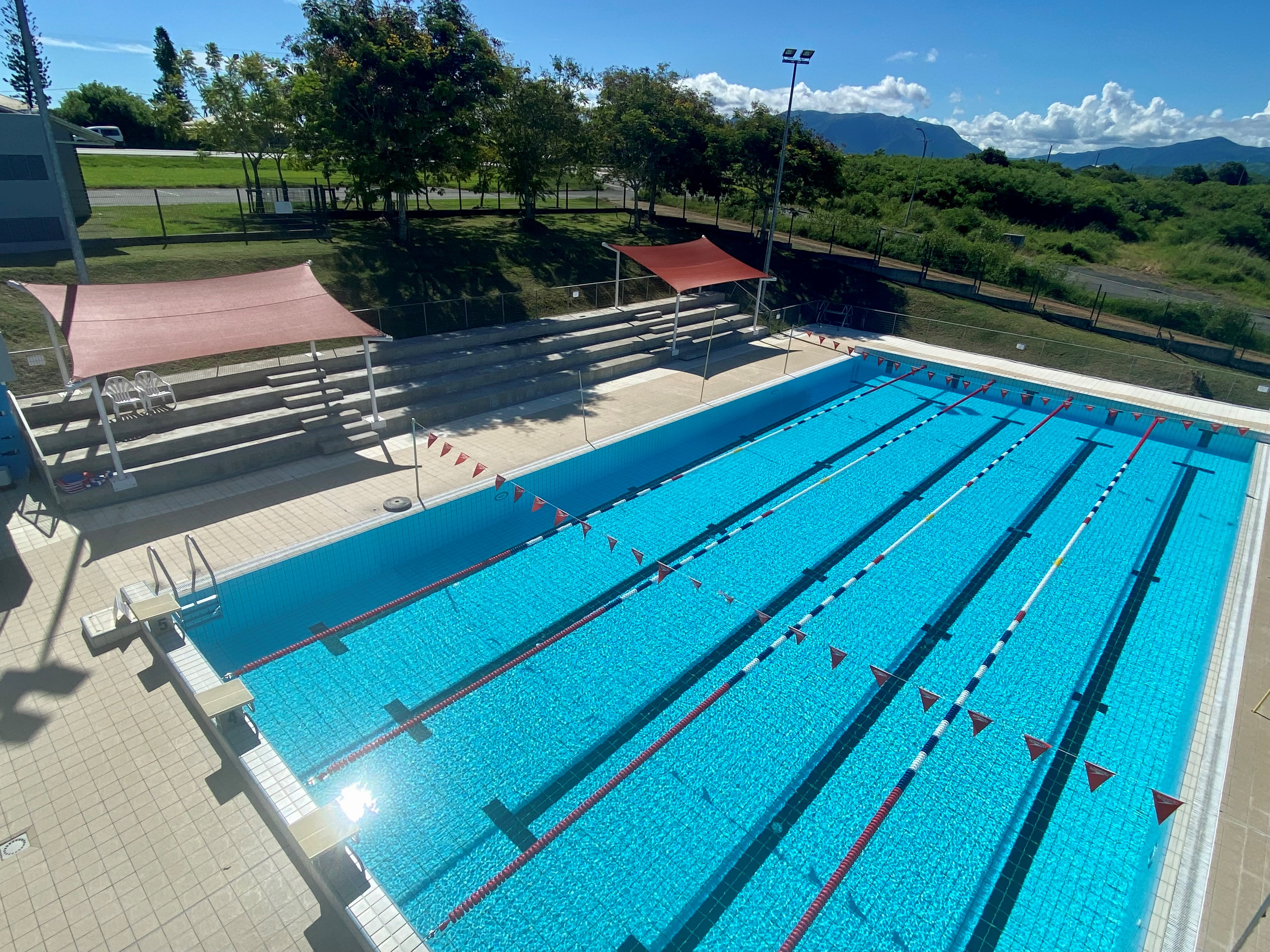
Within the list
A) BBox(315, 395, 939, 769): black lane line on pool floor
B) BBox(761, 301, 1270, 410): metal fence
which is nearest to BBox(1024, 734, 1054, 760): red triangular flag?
BBox(315, 395, 939, 769): black lane line on pool floor

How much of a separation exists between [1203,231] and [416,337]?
58650mm

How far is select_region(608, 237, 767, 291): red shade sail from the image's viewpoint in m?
18.5

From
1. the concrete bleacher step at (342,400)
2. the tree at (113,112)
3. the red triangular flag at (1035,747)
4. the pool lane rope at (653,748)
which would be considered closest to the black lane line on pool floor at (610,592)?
the pool lane rope at (653,748)

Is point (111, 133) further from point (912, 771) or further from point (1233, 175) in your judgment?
point (1233, 175)

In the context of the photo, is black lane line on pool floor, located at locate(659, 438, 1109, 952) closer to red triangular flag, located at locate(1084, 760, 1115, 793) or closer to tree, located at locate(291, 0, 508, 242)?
red triangular flag, located at locate(1084, 760, 1115, 793)

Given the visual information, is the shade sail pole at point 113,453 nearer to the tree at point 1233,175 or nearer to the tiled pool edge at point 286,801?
the tiled pool edge at point 286,801

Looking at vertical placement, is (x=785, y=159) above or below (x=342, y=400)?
above

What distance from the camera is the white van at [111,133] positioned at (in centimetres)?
1327

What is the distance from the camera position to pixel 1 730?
6316 millimetres

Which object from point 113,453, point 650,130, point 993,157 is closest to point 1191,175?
point 993,157

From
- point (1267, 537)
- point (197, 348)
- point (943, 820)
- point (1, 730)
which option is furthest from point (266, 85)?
point (1267, 537)

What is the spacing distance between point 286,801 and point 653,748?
3.62m

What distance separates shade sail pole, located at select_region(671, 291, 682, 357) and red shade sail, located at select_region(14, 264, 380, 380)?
9149mm

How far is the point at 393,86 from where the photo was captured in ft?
53.3
